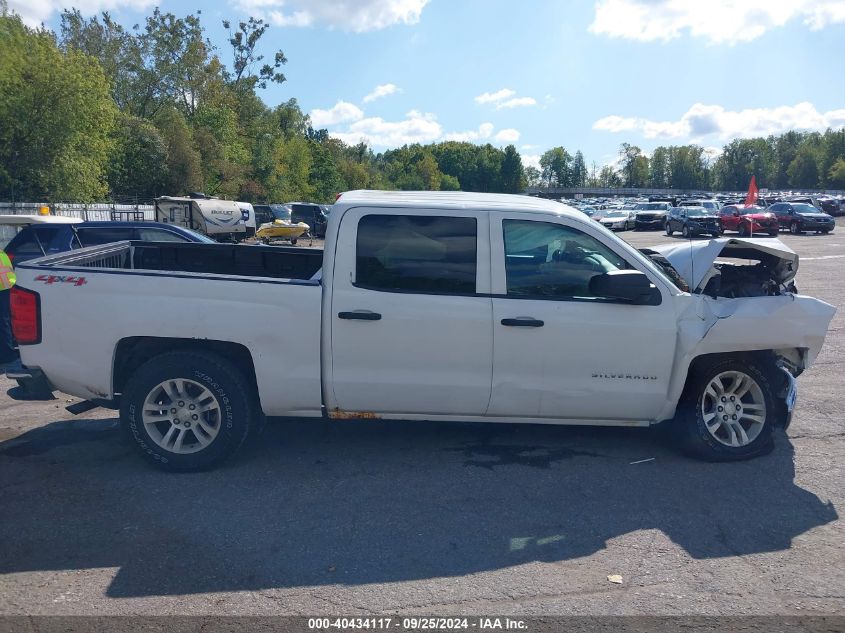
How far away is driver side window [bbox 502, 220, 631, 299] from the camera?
5.25 meters

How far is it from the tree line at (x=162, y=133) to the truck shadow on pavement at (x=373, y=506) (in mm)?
24721

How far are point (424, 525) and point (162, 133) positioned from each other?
47.9 metres

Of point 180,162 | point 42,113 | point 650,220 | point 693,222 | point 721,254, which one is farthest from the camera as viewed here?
point 180,162

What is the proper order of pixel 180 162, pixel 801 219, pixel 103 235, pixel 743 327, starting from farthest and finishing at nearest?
1. pixel 180 162
2. pixel 801 219
3. pixel 103 235
4. pixel 743 327

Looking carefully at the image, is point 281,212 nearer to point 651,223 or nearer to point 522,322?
point 651,223

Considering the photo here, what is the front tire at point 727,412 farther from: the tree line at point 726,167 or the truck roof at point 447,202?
the tree line at point 726,167

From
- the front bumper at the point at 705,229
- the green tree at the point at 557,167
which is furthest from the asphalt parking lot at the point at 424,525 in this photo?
the green tree at the point at 557,167

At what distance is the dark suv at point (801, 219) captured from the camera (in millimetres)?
37719

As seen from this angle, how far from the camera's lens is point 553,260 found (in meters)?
5.34

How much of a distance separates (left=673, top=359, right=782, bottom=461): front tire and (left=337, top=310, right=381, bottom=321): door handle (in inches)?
93.2

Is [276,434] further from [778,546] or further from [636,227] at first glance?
[636,227]

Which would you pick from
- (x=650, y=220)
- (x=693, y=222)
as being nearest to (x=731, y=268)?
(x=693, y=222)

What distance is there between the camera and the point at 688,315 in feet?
17.5

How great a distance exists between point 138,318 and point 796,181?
161m
